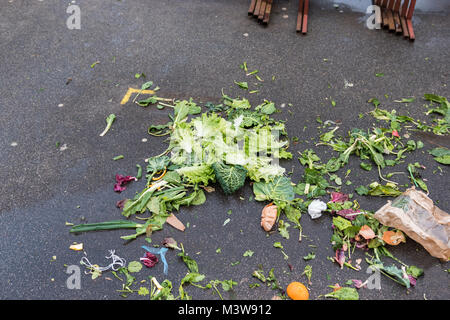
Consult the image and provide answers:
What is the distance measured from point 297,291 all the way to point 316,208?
705mm

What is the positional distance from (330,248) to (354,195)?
1.96ft

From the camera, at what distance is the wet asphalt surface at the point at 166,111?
8.88ft

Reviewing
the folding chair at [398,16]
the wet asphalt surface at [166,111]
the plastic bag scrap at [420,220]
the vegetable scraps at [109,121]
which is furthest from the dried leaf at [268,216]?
the folding chair at [398,16]

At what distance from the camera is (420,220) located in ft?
9.27

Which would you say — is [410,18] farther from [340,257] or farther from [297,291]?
[297,291]

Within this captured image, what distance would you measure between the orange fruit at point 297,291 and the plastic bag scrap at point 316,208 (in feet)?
1.94

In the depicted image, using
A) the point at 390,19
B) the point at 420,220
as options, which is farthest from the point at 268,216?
the point at 390,19

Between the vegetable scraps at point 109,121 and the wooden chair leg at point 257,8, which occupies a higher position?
the wooden chair leg at point 257,8

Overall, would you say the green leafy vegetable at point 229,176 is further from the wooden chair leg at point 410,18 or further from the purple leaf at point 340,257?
the wooden chair leg at point 410,18

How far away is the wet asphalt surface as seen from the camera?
2.71 m

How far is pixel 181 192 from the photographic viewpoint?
3090 millimetres
